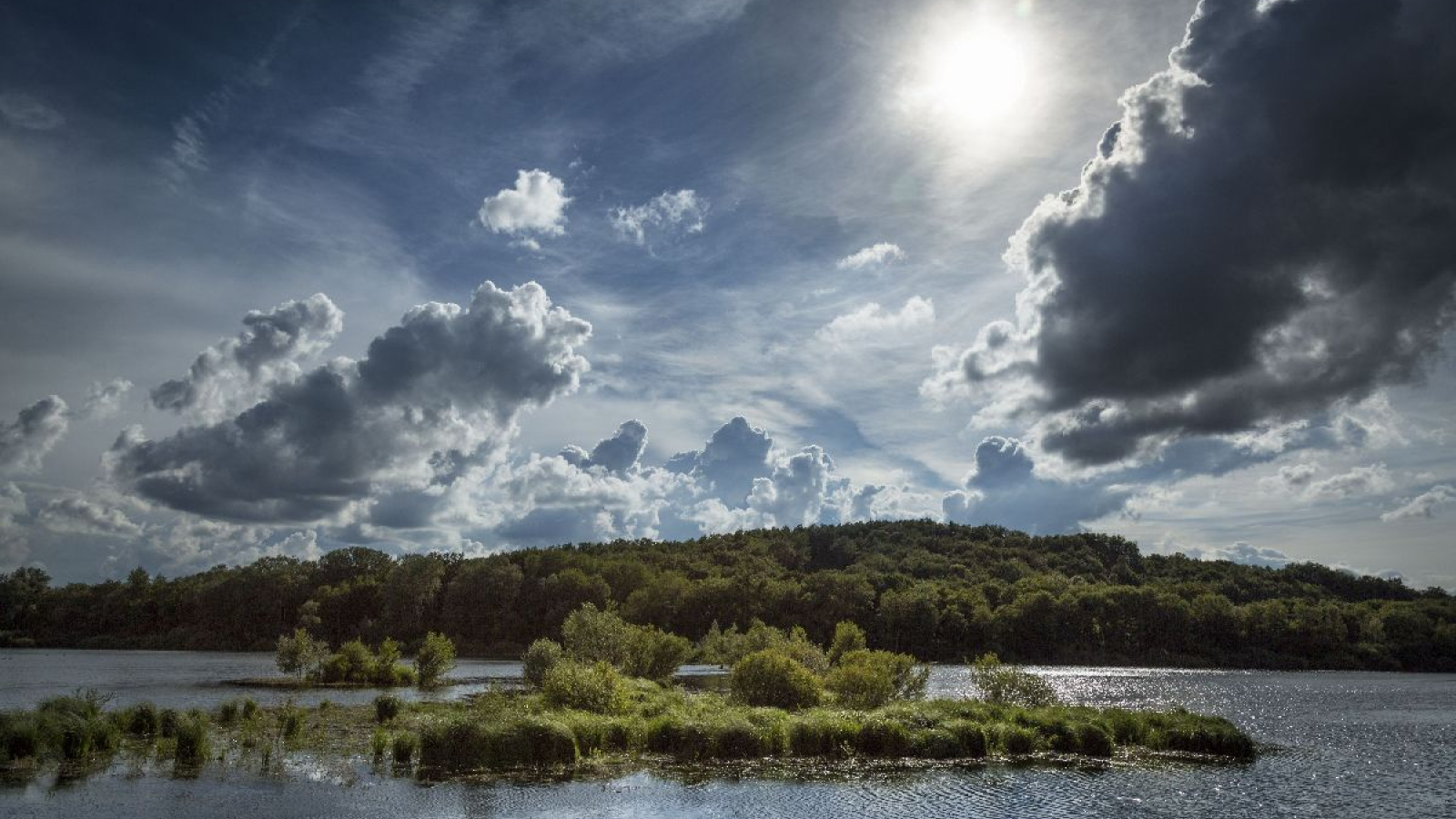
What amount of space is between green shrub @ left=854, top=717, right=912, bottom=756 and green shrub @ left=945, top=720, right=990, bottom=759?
2991 mm

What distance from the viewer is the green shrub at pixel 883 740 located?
4862cm

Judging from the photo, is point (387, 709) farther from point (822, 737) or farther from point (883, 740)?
point (883, 740)

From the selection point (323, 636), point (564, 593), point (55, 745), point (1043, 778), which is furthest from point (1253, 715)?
point (323, 636)

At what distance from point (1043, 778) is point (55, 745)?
45267 mm

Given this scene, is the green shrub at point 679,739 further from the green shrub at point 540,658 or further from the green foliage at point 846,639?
the green foliage at point 846,639

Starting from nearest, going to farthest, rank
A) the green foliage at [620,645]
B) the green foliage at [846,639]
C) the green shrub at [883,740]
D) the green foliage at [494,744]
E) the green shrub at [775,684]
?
the green foliage at [494,744], the green shrub at [883,740], the green shrub at [775,684], the green foliage at [620,645], the green foliage at [846,639]

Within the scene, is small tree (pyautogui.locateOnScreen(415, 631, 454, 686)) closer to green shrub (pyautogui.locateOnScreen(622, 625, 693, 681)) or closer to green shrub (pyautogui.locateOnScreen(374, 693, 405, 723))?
green shrub (pyautogui.locateOnScreen(622, 625, 693, 681))

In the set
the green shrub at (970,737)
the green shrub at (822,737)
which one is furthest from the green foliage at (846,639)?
the green shrub at (822,737)

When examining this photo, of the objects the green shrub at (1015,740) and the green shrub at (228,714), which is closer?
the green shrub at (1015,740)

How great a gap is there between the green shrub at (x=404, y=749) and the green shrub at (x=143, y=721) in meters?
16.2

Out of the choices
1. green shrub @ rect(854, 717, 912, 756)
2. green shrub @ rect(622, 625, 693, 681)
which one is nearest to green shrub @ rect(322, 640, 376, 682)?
green shrub @ rect(622, 625, 693, 681)

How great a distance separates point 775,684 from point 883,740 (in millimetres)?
13379

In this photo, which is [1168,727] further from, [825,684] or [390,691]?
[390,691]

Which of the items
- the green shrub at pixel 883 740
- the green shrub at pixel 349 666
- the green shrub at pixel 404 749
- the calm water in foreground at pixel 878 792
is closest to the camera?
the calm water in foreground at pixel 878 792
